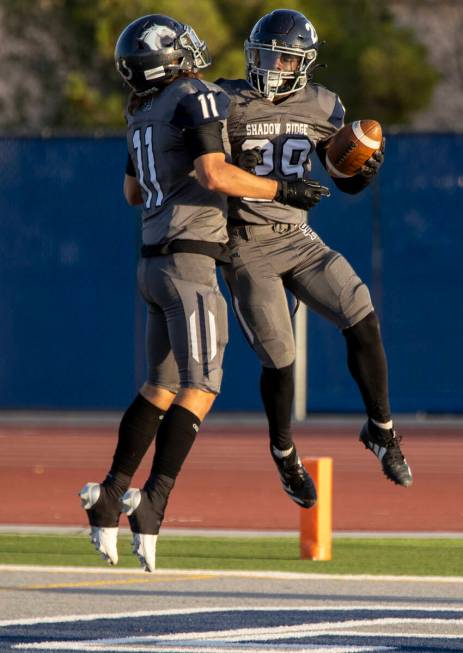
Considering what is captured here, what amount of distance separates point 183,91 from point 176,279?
0.75m

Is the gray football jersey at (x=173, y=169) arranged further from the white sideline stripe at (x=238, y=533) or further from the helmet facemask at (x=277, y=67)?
the white sideline stripe at (x=238, y=533)

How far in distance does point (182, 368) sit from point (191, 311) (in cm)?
24

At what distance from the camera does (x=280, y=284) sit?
7348 mm

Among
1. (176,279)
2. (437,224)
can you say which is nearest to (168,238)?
(176,279)

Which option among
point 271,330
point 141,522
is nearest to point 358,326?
point 271,330

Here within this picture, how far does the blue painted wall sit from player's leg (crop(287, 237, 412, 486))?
9.93 m

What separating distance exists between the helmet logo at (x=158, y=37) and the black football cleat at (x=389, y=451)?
1.85m

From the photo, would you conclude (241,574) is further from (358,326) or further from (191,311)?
(191,311)

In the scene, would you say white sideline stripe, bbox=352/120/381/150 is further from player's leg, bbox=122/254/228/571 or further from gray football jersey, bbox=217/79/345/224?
player's leg, bbox=122/254/228/571

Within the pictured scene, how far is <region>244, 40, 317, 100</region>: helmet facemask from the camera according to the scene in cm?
722

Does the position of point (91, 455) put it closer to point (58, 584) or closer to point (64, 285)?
point (64, 285)

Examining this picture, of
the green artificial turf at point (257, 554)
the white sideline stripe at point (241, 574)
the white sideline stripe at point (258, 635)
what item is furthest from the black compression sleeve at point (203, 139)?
the green artificial turf at point (257, 554)

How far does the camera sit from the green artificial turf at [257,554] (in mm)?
9062

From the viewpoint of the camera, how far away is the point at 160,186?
6.93 m
